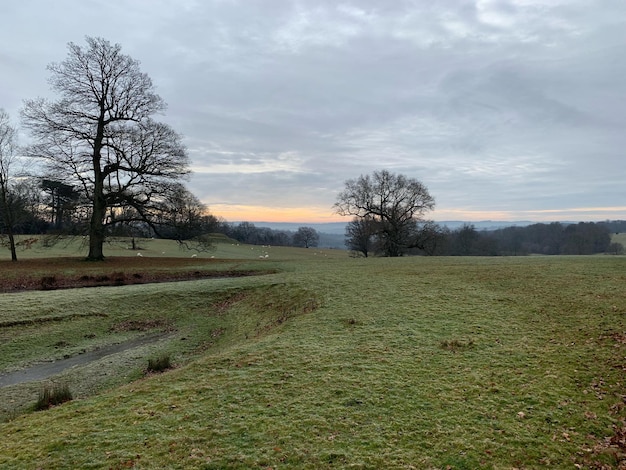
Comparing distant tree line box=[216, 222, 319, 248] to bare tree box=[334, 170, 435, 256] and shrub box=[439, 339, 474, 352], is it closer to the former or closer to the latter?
bare tree box=[334, 170, 435, 256]

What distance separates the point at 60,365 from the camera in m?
10.2

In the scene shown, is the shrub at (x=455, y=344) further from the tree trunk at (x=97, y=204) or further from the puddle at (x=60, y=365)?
the tree trunk at (x=97, y=204)

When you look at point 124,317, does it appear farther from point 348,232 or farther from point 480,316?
point 348,232

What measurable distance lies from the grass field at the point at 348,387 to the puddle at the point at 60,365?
0.60 meters

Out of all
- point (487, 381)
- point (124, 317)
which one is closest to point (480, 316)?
point (487, 381)

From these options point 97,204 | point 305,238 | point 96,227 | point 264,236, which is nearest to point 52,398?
point 97,204

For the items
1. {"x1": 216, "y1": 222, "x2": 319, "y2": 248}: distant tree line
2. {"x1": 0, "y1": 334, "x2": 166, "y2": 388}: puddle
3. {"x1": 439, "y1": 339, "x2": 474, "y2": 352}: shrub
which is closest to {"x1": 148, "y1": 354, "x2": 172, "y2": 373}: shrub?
{"x1": 0, "y1": 334, "x2": 166, "y2": 388}: puddle

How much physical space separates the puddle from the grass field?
599 mm

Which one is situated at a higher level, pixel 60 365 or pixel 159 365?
pixel 159 365

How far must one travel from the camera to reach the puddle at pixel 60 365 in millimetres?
9252

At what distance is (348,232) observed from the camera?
60031 mm

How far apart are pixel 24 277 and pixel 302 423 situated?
72.2 ft

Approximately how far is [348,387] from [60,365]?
889 cm

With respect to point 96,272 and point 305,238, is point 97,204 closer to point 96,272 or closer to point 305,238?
point 96,272
